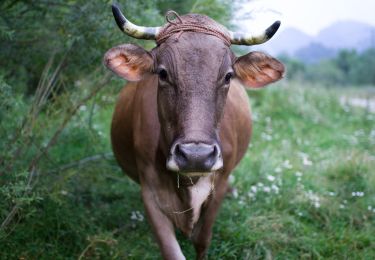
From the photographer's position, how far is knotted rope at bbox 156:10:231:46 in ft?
10.8

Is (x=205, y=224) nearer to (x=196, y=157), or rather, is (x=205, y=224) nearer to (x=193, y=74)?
(x=196, y=157)

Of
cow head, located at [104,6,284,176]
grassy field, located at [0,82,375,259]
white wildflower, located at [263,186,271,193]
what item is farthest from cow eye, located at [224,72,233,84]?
white wildflower, located at [263,186,271,193]

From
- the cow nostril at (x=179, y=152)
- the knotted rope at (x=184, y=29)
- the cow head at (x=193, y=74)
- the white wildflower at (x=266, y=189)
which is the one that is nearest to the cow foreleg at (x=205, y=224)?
the cow head at (x=193, y=74)

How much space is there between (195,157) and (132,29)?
1.12 metres

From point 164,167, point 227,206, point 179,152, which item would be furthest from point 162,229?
point 227,206

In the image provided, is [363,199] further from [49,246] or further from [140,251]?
[49,246]

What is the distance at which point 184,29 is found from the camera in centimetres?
331

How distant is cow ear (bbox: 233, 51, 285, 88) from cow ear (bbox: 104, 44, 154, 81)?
623 millimetres

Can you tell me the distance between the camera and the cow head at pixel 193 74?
113 inches

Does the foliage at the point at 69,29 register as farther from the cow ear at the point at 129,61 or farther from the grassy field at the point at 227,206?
the cow ear at the point at 129,61

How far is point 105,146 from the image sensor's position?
6531 mm

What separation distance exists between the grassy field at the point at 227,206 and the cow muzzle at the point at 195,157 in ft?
3.76

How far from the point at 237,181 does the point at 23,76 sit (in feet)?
9.53

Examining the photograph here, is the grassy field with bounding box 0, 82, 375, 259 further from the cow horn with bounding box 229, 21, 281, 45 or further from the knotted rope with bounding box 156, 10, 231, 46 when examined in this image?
the cow horn with bounding box 229, 21, 281, 45
